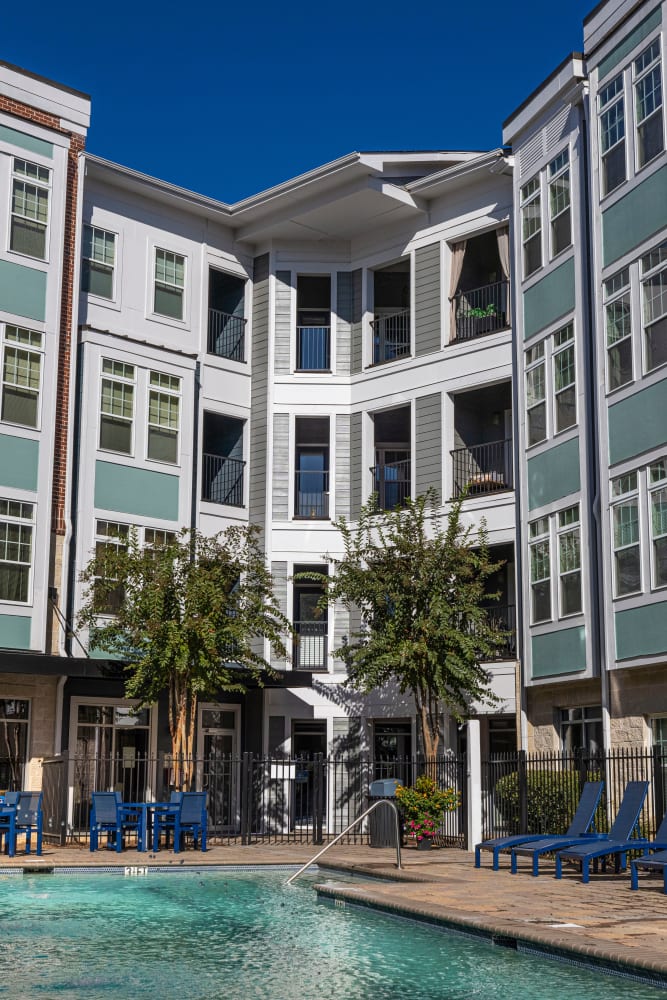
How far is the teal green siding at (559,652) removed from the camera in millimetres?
22062

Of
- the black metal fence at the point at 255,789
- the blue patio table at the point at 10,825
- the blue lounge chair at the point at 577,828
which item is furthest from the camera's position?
the black metal fence at the point at 255,789

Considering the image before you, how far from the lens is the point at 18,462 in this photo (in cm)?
2442

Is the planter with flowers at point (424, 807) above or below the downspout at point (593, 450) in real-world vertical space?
below


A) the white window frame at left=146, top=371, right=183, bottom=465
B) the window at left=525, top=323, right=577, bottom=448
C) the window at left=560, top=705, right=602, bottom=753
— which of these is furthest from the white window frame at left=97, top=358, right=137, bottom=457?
the window at left=560, top=705, right=602, bottom=753

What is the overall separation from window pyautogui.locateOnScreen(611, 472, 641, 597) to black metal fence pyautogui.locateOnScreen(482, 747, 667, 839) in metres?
2.70

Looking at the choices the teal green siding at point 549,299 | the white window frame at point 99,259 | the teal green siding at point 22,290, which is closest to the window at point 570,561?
the teal green siding at point 549,299

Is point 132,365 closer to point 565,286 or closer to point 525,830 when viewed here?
point 565,286

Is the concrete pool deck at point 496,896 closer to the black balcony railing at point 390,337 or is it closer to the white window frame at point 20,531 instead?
the white window frame at point 20,531

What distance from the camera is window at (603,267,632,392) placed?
21109mm

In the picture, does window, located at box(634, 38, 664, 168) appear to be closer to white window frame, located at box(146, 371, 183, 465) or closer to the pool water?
white window frame, located at box(146, 371, 183, 465)

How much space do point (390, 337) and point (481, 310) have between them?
10.9 feet

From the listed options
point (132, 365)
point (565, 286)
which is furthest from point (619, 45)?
point (132, 365)

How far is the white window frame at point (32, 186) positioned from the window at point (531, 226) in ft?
31.4

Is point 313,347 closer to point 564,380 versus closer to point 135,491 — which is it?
point 135,491
